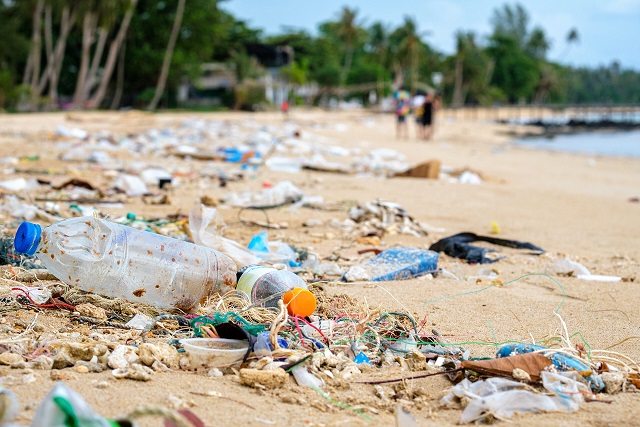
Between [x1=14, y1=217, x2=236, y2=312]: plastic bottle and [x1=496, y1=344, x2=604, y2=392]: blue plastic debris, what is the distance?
131 cm

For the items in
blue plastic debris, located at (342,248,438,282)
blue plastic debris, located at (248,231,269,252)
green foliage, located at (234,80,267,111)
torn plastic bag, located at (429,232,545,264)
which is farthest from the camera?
green foliage, located at (234,80,267,111)

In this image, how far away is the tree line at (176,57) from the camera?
29188 mm

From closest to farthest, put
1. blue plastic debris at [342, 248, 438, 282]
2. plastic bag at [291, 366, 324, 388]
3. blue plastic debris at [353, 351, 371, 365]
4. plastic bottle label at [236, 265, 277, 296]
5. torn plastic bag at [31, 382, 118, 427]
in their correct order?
torn plastic bag at [31, 382, 118, 427] → plastic bag at [291, 366, 324, 388] → blue plastic debris at [353, 351, 371, 365] → plastic bottle label at [236, 265, 277, 296] → blue plastic debris at [342, 248, 438, 282]

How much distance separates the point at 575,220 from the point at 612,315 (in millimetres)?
4162

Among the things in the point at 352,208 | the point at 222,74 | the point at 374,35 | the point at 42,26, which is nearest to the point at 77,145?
the point at 352,208

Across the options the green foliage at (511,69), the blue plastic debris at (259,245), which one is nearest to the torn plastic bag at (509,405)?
the blue plastic debris at (259,245)

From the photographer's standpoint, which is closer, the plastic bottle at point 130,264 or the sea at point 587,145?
the plastic bottle at point 130,264

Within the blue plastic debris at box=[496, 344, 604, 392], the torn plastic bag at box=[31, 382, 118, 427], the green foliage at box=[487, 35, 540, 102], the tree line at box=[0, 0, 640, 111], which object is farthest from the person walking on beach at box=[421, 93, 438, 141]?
the green foliage at box=[487, 35, 540, 102]

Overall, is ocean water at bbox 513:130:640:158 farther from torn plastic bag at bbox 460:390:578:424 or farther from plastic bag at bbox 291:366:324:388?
plastic bag at bbox 291:366:324:388


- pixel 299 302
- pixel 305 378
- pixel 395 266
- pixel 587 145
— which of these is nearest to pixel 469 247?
pixel 395 266

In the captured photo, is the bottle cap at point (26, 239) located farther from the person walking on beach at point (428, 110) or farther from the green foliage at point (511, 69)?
the green foliage at point (511, 69)

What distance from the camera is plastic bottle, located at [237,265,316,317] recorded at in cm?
288

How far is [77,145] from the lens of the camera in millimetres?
10828

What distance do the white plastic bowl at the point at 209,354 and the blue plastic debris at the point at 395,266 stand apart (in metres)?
1.52
